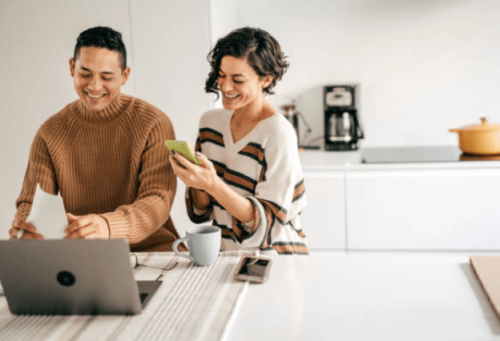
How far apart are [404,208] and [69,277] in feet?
6.00

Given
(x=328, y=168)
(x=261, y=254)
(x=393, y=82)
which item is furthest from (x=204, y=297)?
(x=393, y=82)

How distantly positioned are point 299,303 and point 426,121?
7.17ft

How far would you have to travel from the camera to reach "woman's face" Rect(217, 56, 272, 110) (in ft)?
4.84

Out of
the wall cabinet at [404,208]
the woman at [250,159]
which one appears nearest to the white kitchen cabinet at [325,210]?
the wall cabinet at [404,208]

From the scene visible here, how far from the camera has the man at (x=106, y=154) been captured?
1.50 m

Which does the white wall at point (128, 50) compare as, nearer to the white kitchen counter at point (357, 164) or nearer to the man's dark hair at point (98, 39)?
the white kitchen counter at point (357, 164)

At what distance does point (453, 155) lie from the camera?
252 centimetres

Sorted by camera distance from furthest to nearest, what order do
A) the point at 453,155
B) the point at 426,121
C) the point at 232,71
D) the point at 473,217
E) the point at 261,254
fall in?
1. the point at 426,121
2. the point at 453,155
3. the point at 473,217
4. the point at 232,71
5. the point at 261,254

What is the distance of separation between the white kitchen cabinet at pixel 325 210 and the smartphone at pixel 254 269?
Result: 1301 mm

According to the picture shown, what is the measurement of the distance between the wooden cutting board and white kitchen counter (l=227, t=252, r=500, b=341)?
0.05 ft

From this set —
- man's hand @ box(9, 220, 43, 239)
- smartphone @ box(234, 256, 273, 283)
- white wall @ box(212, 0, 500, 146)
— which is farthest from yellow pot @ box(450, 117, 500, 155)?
man's hand @ box(9, 220, 43, 239)

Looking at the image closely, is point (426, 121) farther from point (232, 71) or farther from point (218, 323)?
point (218, 323)

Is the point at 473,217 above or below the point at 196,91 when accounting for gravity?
below

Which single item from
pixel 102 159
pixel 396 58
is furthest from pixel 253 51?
pixel 396 58
